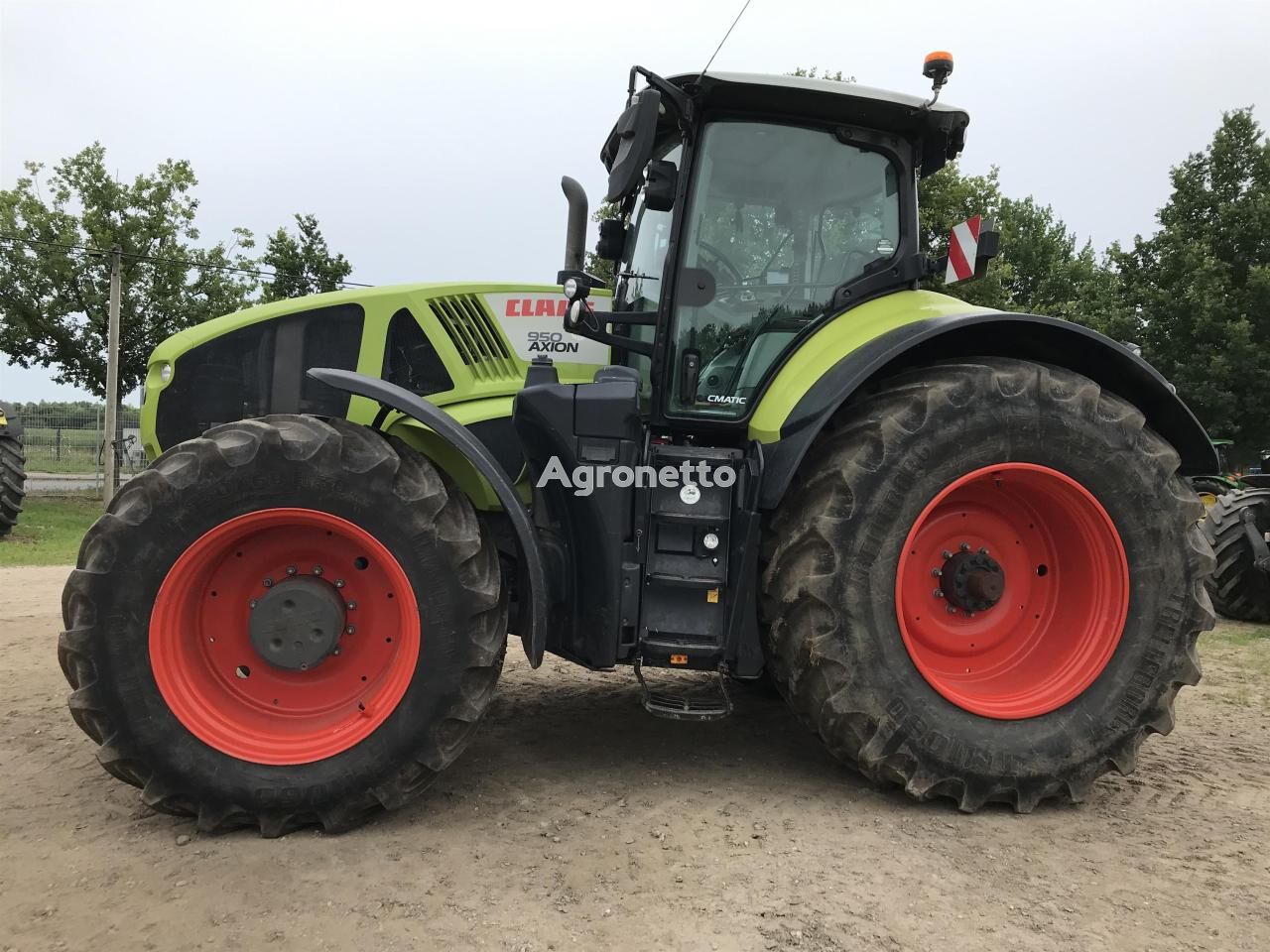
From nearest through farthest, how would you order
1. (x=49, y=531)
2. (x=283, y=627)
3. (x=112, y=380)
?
(x=283, y=627), (x=49, y=531), (x=112, y=380)

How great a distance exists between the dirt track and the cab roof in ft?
8.73

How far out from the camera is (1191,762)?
367 cm

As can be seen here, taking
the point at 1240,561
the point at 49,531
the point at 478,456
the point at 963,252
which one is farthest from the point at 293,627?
the point at 49,531

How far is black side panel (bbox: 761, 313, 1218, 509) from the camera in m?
3.09

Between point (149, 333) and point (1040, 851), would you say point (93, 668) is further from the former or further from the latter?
point (149, 333)

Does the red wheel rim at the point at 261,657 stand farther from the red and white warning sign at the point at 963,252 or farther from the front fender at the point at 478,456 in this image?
the red and white warning sign at the point at 963,252

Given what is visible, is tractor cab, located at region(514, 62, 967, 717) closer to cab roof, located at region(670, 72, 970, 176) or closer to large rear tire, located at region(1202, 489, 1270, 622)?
cab roof, located at region(670, 72, 970, 176)

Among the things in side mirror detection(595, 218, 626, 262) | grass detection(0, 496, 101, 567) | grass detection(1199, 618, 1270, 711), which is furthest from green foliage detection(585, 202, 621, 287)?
grass detection(0, 496, 101, 567)

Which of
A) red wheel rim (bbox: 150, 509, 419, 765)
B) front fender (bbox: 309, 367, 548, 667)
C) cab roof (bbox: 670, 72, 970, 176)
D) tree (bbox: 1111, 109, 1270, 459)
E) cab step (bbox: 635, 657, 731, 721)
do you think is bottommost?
cab step (bbox: 635, 657, 731, 721)

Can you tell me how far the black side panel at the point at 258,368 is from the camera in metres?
3.62

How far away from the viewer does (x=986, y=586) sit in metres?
Result: 3.24

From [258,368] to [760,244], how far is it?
2180 millimetres

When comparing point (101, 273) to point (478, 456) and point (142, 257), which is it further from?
point (478, 456)

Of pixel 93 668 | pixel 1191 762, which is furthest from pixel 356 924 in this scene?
pixel 1191 762
